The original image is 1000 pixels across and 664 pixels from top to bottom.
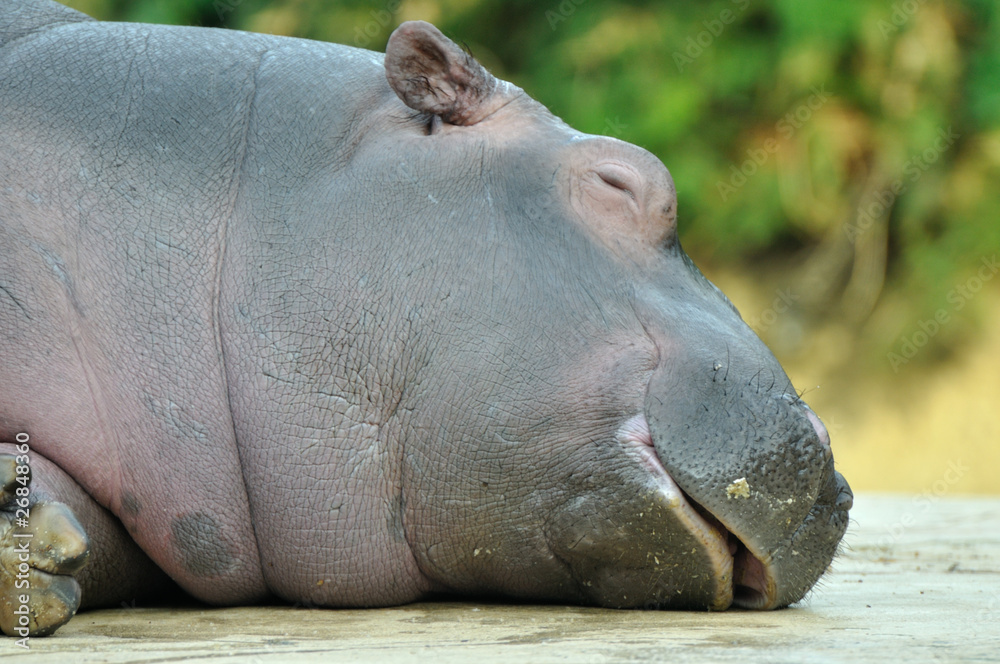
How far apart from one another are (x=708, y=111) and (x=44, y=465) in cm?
681

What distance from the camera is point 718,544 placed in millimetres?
2504

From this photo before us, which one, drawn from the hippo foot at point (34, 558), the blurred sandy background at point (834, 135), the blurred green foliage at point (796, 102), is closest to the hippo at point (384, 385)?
the hippo foot at point (34, 558)

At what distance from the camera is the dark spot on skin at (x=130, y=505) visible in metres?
2.58

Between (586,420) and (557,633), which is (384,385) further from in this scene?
(557,633)

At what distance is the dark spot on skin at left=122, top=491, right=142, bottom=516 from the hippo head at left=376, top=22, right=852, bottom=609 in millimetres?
579

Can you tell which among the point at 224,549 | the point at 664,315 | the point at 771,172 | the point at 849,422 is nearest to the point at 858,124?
the point at 771,172

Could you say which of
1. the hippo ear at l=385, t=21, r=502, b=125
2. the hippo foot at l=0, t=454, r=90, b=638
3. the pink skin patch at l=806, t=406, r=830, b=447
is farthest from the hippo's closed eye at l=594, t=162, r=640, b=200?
the hippo foot at l=0, t=454, r=90, b=638

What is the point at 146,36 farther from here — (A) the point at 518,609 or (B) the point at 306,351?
(A) the point at 518,609

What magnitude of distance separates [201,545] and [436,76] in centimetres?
123

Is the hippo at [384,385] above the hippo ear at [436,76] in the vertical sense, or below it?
below

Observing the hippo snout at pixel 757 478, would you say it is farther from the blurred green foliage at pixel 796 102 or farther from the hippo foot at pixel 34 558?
the blurred green foliage at pixel 796 102

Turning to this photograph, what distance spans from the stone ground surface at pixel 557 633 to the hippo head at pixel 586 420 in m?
0.11

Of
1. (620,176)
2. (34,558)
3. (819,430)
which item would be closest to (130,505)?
(34,558)

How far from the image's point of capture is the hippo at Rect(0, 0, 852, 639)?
2.52 meters
